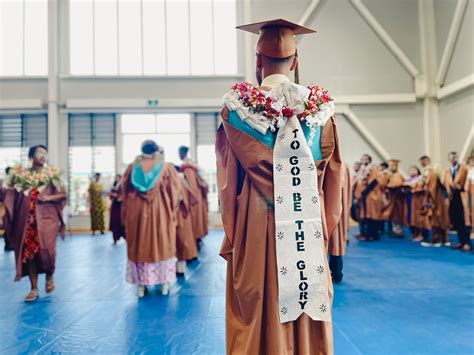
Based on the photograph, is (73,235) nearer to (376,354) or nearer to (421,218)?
(421,218)

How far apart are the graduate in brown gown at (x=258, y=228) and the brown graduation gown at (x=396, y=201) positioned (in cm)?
704

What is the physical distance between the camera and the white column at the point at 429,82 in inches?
431

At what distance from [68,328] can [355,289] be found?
9.56 ft

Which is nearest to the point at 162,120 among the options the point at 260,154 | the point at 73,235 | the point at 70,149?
the point at 70,149

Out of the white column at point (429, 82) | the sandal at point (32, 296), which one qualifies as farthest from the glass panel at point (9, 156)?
the white column at point (429, 82)

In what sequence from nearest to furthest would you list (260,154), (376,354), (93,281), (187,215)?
(260,154) < (376,354) < (93,281) < (187,215)

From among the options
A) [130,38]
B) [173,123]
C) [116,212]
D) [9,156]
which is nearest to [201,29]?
[130,38]

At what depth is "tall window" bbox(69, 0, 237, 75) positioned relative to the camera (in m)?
11.3

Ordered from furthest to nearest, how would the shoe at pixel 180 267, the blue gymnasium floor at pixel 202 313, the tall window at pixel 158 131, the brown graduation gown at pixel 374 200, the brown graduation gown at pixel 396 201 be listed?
1. the tall window at pixel 158 131
2. the brown graduation gown at pixel 396 201
3. the brown graduation gown at pixel 374 200
4. the shoe at pixel 180 267
5. the blue gymnasium floor at pixel 202 313

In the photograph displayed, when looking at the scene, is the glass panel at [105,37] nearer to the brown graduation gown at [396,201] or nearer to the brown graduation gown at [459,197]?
the brown graduation gown at [396,201]

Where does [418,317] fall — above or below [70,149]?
below

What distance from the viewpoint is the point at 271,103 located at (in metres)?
1.51

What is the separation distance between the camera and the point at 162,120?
441 inches

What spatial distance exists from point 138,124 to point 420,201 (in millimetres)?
7974
